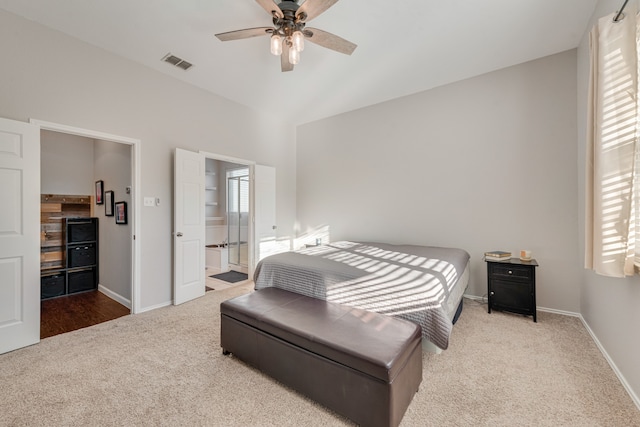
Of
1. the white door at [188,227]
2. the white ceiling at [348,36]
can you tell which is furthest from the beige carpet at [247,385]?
the white ceiling at [348,36]

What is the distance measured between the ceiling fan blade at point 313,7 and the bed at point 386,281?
2187mm

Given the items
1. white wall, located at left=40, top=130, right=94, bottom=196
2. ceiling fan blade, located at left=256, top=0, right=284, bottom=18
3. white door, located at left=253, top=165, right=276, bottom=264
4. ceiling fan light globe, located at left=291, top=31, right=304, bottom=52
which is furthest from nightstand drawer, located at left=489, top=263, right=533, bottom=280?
white wall, located at left=40, top=130, right=94, bottom=196

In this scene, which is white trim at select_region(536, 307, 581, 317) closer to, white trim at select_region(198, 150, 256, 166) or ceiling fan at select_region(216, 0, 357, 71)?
ceiling fan at select_region(216, 0, 357, 71)

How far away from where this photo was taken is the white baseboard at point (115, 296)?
3533 mm

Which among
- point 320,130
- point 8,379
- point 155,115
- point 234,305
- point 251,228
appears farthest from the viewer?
point 320,130

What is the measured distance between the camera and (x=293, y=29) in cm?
232

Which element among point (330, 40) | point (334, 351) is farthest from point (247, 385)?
point (330, 40)

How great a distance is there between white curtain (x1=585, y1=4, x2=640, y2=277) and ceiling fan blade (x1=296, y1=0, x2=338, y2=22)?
192cm

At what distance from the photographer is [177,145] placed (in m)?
3.62

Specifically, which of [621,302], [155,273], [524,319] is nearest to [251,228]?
[155,273]

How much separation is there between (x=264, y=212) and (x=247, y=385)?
3226 mm

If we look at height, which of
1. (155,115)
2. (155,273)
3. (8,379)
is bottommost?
(8,379)

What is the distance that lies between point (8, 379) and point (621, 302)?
4.52 meters

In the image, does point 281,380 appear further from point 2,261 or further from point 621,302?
point 2,261
